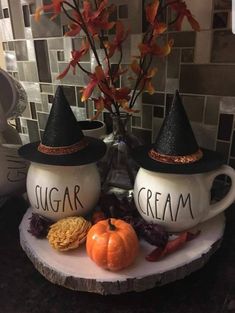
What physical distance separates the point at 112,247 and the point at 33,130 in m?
0.64

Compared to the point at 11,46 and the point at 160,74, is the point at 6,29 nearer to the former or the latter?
the point at 11,46

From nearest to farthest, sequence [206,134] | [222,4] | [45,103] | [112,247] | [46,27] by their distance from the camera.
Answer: [112,247], [222,4], [206,134], [46,27], [45,103]

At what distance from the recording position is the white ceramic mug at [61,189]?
1.67 ft

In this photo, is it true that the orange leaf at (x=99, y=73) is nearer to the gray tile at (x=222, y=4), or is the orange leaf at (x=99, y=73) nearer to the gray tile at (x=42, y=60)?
the gray tile at (x=222, y=4)

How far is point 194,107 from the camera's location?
2.14ft

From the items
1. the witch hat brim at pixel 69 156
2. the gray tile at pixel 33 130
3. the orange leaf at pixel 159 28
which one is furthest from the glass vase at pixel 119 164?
the gray tile at pixel 33 130

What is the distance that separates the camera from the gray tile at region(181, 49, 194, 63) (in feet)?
2.03

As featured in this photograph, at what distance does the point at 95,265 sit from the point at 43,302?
0.30 feet

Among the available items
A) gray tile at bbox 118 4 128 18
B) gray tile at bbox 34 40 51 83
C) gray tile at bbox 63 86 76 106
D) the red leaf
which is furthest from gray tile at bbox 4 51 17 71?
the red leaf

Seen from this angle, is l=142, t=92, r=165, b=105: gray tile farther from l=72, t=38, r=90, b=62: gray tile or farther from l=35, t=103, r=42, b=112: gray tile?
l=35, t=103, r=42, b=112: gray tile

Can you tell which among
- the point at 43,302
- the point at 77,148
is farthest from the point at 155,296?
the point at 77,148

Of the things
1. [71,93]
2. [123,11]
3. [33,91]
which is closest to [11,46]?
[33,91]

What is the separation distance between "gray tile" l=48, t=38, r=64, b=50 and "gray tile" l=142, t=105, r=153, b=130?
0.91ft

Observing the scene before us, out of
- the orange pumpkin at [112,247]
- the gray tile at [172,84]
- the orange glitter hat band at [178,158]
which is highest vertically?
the gray tile at [172,84]
